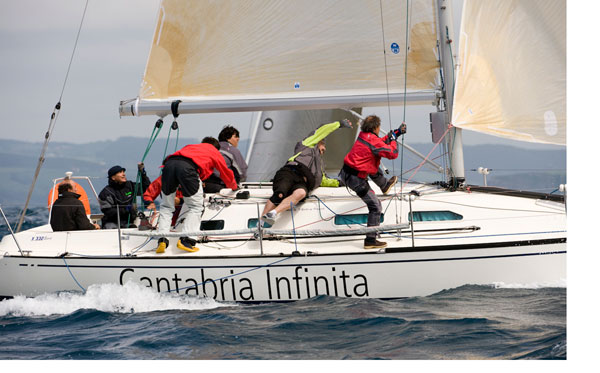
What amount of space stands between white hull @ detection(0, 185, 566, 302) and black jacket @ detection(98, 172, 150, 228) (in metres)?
0.68

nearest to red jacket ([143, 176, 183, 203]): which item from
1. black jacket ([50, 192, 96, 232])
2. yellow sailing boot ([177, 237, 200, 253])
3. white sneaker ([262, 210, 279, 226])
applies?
yellow sailing boot ([177, 237, 200, 253])

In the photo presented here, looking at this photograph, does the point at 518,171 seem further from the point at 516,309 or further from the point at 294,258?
the point at 294,258

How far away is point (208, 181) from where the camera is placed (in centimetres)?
700

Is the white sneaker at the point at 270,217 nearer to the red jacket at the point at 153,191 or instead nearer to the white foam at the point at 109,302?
the white foam at the point at 109,302

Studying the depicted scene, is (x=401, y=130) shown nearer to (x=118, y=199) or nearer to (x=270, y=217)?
(x=270, y=217)

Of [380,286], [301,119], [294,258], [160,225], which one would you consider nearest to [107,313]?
[160,225]

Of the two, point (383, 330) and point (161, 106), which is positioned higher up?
point (161, 106)

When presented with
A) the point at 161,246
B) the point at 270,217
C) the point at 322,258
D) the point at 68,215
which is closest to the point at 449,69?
the point at 270,217

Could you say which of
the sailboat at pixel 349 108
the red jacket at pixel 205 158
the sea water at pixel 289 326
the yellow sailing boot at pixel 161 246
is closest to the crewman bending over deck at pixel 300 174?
the sailboat at pixel 349 108

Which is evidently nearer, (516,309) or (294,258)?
(516,309)

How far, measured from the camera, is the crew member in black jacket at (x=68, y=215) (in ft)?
21.1

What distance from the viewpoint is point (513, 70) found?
5.88 meters

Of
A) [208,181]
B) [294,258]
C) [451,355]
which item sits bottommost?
[451,355]

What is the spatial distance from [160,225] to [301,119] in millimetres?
4223
